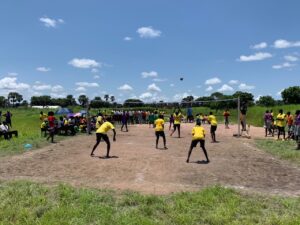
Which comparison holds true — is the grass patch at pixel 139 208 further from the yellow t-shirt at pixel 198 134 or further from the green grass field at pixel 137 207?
the yellow t-shirt at pixel 198 134

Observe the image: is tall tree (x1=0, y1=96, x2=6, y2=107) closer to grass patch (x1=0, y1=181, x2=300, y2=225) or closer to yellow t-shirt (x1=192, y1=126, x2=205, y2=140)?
yellow t-shirt (x1=192, y1=126, x2=205, y2=140)

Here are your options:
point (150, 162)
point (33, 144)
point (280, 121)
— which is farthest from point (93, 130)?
point (150, 162)

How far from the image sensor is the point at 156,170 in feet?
40.4

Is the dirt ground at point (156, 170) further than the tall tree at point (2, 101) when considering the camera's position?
No

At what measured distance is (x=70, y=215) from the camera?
7488 millimetres

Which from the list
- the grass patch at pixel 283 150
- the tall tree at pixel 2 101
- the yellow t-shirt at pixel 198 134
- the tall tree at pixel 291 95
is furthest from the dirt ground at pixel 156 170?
the tall tree at pixel 2 101

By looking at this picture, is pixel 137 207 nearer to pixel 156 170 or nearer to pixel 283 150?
pixel 156 170

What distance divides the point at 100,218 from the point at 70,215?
597mm

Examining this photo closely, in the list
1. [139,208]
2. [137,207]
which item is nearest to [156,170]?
[137,207]

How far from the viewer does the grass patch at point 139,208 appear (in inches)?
285

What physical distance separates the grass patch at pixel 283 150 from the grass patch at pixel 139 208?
254 inches

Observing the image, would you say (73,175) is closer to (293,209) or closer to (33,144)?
(293,209)

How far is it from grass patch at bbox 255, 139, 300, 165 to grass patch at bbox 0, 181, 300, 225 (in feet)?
21.1

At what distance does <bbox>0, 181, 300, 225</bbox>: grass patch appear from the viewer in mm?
7234
